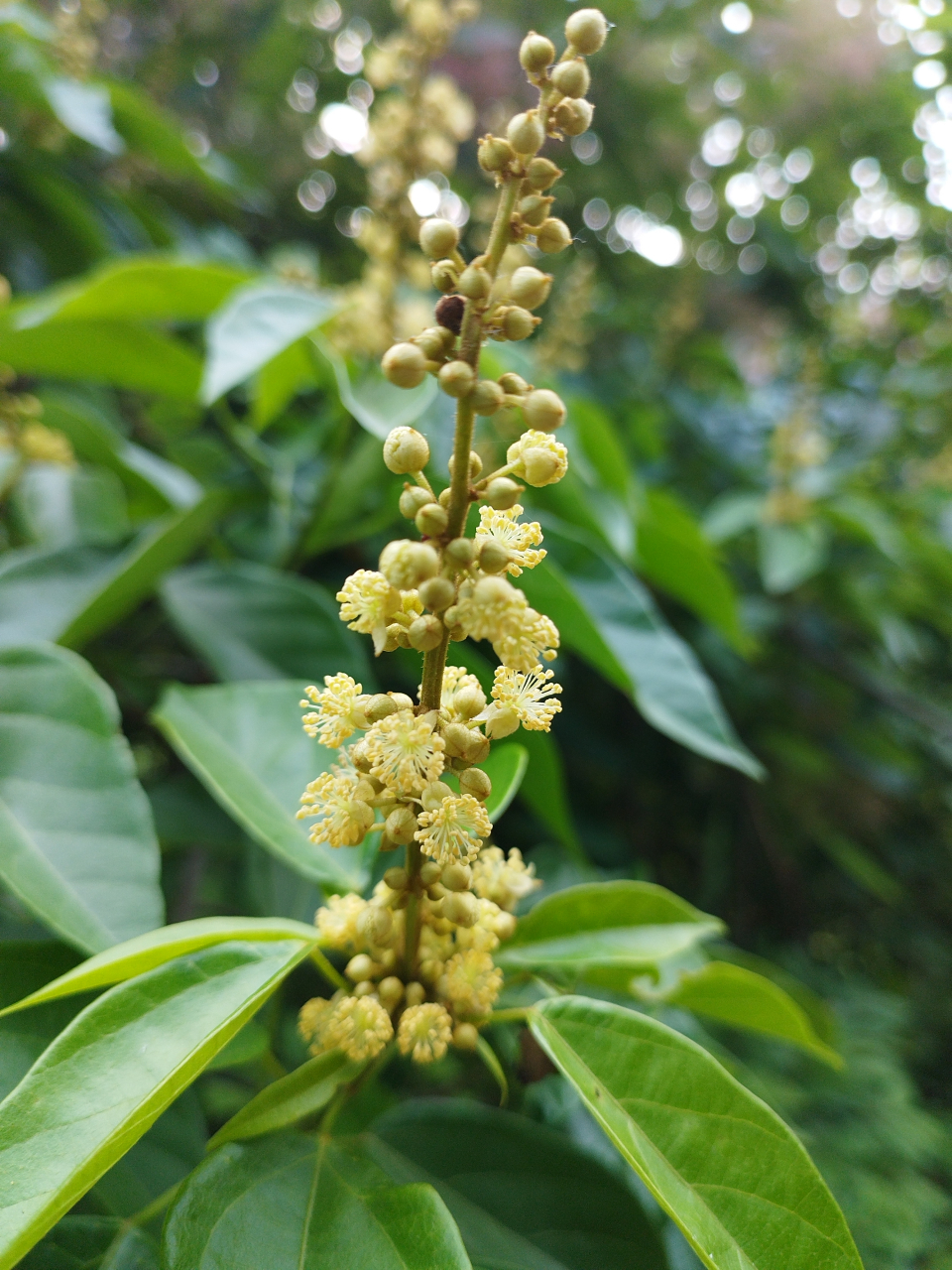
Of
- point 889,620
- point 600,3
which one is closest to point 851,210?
point 600,3

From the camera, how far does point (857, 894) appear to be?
2.19 metres

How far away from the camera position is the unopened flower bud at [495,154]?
44 cm

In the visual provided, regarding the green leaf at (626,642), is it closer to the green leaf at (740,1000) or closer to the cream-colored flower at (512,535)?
the green leaf at (740,1000)

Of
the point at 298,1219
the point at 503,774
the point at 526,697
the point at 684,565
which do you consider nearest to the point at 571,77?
the point at 526,697

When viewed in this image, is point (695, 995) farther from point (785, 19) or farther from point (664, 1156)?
point (785, 19)

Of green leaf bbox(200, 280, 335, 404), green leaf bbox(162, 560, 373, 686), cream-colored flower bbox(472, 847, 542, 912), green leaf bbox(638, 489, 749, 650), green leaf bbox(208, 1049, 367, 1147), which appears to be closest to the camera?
green leaf bbox(208, 1049, 367, 1147)

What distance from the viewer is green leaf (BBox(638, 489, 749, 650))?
1217mm

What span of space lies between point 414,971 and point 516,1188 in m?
0.20

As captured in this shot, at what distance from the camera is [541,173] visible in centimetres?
45

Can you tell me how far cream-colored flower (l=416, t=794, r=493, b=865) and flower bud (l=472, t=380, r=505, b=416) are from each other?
215mm

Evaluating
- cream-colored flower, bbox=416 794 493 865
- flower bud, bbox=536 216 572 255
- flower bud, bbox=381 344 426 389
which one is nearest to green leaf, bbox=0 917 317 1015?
cream-colored flower, bbox=416 794 493 865

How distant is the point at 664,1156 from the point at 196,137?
2.50 metres

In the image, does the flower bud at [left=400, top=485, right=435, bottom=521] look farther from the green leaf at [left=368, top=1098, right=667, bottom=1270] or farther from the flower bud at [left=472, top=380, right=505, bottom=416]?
the green leaf at [left=368, top=1098, right=667, bottom=1270]

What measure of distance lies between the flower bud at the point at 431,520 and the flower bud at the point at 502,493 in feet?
0.09
